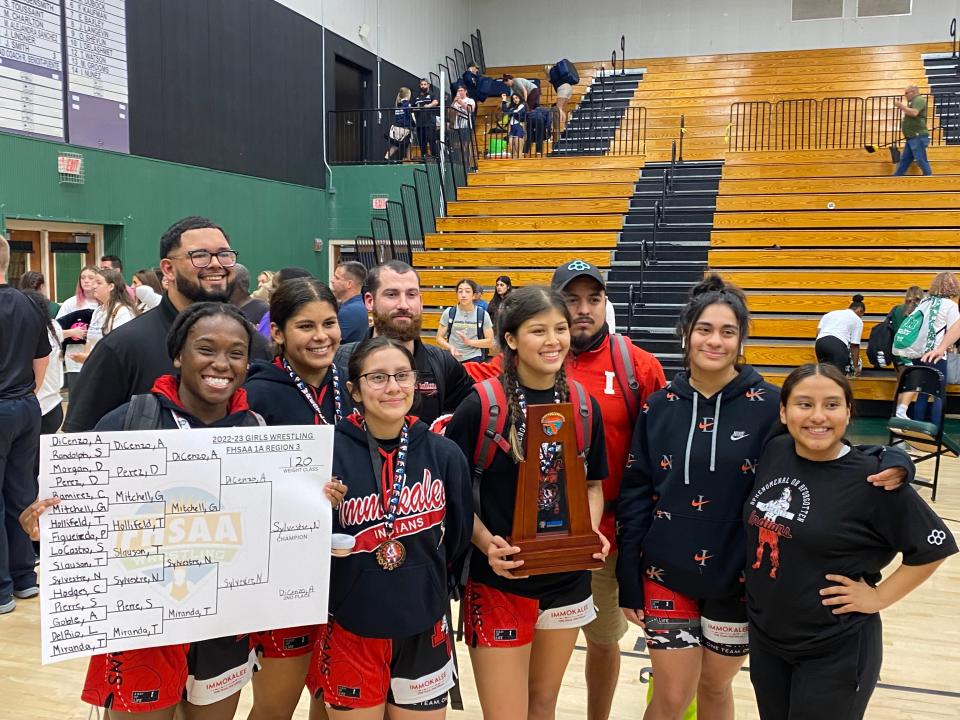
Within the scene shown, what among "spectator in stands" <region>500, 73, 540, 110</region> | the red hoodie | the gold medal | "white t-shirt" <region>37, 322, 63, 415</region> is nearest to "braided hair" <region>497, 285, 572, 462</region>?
the red hoodie

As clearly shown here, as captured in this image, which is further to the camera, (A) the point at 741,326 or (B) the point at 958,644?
(B) the point at 958,644

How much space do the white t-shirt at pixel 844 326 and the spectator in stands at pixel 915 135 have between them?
4.61 m

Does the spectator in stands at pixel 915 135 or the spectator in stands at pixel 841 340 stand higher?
the spectator in stands at pixel 915 135

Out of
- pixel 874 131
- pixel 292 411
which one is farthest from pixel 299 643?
pixel 874 131

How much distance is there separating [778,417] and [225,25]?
12.4 metres

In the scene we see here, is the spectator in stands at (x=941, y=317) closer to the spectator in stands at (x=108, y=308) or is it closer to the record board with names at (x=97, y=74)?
the spectator in stands at (x=108, y=308)

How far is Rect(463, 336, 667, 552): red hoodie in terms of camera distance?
103 inches

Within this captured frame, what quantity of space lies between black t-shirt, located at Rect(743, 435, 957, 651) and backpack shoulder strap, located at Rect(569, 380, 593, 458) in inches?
19.7

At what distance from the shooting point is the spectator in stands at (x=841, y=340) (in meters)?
8.71

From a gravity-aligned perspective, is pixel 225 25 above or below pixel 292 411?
above

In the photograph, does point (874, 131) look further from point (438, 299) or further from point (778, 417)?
point (778, 417)

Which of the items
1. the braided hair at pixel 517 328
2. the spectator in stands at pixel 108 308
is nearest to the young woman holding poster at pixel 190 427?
the braided hair at pixel 517 328

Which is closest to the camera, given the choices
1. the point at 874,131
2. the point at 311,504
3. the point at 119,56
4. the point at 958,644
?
the point at 311,504

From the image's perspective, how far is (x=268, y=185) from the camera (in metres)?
13.8
